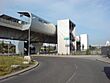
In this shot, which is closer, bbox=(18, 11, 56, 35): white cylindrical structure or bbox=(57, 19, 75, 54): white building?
bbox=(18, 11, 56, 35): white cylindrical structure

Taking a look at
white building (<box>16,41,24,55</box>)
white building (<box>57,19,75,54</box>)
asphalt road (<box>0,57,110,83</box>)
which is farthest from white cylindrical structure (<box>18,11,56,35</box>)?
asphalt road (<box>0,57,110,83</box>)

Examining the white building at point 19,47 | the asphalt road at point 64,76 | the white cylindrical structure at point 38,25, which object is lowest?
the asphalt road at point 64,76

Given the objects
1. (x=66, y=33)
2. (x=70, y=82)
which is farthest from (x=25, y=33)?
(x=70, y=82)

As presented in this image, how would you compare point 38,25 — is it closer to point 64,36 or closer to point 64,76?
point 64,36

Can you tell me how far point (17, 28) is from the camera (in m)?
64.8

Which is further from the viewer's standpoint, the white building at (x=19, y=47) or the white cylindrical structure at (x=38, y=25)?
the white building at (x=19, y=47)

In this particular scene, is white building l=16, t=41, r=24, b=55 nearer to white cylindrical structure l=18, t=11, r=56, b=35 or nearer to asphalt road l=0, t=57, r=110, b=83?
white cylindrical structure l=18, t=11, r=56, b=35

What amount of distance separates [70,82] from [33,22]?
61.4m

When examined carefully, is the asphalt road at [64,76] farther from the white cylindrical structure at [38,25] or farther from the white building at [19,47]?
the white building at [19,47]

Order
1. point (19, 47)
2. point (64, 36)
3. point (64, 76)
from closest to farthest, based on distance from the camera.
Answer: point (64, 76) → point (19, 47) → point (64, 36)

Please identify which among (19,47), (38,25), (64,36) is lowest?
(19,47)

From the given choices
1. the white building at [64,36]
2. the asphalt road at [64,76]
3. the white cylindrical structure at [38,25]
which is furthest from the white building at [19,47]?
the asphalt road at [64,76]

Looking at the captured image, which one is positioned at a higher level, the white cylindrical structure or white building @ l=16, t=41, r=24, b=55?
the white cylindrical structure

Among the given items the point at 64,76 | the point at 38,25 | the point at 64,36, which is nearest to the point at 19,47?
the point at 38,25
